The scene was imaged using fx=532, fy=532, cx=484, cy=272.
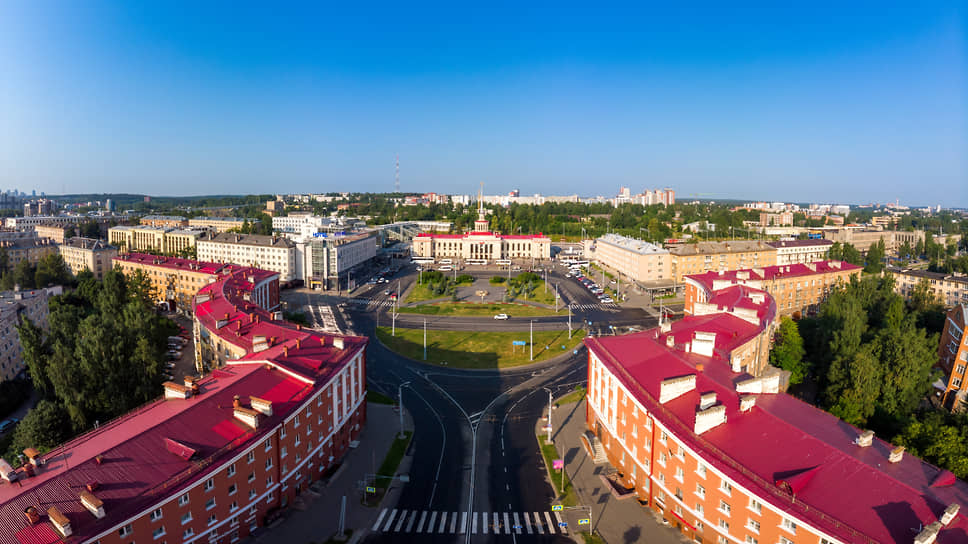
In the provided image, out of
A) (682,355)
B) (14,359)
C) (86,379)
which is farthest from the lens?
(14,359)

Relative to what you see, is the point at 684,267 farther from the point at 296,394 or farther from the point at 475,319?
the point at 296,394

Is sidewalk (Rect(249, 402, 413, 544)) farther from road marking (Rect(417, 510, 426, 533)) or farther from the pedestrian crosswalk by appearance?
road marking (Rect(417, 510, 426, 533))

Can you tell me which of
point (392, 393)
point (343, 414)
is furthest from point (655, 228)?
point (343, 414)

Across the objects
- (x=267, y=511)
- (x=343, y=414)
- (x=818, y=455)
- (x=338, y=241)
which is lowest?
(x=267, y=511)

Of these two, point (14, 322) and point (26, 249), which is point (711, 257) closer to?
point (14, 322)

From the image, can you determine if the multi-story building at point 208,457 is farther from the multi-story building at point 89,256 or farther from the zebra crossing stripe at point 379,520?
the multi-story building at point 89,256

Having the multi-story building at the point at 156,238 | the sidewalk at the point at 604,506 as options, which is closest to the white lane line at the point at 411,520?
the sidewalk at the point at 604,506

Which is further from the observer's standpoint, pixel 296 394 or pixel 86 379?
A: pixel 86 379
